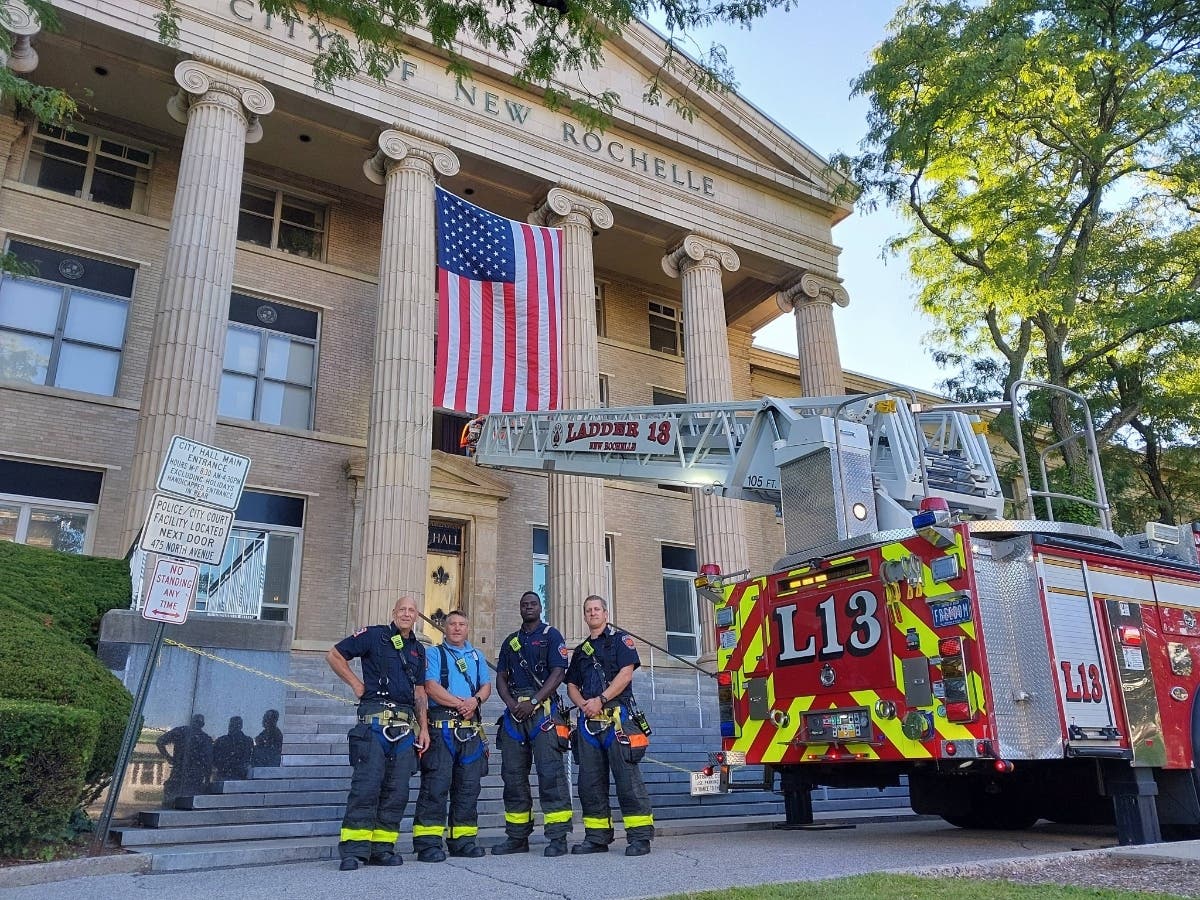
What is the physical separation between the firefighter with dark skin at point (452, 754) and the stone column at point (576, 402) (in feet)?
28.5

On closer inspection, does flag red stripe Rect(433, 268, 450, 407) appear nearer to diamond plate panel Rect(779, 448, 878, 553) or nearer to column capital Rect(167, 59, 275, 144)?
column capital Rect(167, 59, 275, 144)

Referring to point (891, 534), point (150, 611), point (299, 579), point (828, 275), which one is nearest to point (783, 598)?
Answer: point (891, 534)

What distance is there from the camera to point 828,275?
23.3 meters

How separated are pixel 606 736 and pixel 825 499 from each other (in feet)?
9.33

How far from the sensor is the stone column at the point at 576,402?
16.8 meters

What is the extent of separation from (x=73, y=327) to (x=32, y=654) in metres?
12.4

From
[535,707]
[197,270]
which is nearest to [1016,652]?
[535,707]

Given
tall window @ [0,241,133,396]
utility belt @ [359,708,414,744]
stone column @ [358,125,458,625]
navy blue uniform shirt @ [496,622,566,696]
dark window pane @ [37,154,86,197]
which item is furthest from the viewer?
dark window pane @ [37,154,86,197]

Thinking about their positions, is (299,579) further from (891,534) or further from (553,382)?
(891,534)

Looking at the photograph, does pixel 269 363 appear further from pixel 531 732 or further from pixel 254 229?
pixel 531 732

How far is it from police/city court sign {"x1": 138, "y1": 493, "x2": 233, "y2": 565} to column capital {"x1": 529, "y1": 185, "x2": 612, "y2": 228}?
44.5 feet

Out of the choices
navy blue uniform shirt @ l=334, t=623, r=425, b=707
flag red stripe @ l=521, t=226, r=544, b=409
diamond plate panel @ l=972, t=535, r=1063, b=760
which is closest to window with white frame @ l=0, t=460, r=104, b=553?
flag red stripe @ l=521, t=226, r=544, b=409

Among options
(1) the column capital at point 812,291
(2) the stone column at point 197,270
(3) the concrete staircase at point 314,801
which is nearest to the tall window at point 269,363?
(2) the stone column at point 197,270

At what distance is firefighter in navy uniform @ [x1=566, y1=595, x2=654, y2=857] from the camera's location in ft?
22.3
